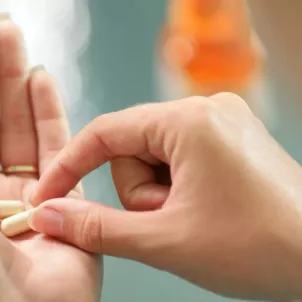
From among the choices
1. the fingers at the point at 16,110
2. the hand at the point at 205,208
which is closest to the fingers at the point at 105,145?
the hand at the point at 205,208

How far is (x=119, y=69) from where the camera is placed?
0.88 meters

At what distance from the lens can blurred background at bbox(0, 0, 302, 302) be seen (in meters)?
0.87

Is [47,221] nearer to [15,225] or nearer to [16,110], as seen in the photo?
[15,225]

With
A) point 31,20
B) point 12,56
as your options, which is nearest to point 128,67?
point 31,20

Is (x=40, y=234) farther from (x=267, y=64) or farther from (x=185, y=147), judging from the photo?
(x=267, y=64)

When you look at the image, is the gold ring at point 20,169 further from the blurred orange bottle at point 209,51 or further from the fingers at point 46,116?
the blurred orange bottle at point 209,51

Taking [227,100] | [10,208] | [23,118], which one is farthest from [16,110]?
[227,100]

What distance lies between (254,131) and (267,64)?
431mm

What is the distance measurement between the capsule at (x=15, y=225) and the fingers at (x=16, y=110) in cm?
11

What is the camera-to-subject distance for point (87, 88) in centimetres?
87

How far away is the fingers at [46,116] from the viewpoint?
62cm

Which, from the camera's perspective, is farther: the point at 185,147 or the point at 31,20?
the point at 31,20

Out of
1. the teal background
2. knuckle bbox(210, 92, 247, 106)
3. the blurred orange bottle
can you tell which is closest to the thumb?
knuckle bbox(210, 92, 247, 106)

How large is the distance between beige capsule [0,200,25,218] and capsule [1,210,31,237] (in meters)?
0.02
